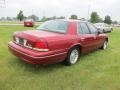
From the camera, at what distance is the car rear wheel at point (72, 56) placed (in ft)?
18.9

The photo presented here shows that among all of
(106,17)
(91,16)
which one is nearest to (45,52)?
(91,16)

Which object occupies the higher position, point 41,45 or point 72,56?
point 41,45

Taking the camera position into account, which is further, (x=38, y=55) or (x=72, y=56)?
(x=72, y=56)

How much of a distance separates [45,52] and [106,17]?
59370mm

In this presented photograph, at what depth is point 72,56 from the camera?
236 inches

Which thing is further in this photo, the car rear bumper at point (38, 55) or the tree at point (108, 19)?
the tree at point (108, 19)

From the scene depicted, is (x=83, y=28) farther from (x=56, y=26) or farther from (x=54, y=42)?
(x=54, y=42)

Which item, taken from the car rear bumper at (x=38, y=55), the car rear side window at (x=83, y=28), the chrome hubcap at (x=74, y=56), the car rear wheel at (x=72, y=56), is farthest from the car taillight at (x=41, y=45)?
the car rear side window at (x=83, y=28)

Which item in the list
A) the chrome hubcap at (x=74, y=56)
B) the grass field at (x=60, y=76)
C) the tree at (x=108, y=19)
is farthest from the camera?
the tree at (x=108, y=19)

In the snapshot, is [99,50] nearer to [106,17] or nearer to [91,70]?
[91,70]

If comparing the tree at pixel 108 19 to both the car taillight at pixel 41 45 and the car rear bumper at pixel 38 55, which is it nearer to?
the car rear bumper at pixel 38 55

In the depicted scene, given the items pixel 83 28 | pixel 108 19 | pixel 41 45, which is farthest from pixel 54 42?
pixel 108 19

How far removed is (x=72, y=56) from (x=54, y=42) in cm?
121

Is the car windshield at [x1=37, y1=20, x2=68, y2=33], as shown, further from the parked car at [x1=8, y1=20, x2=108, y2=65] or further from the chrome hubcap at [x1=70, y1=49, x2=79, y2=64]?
the chrome hubcap at [x1=70, y1=49, x2=79, y2=64]
